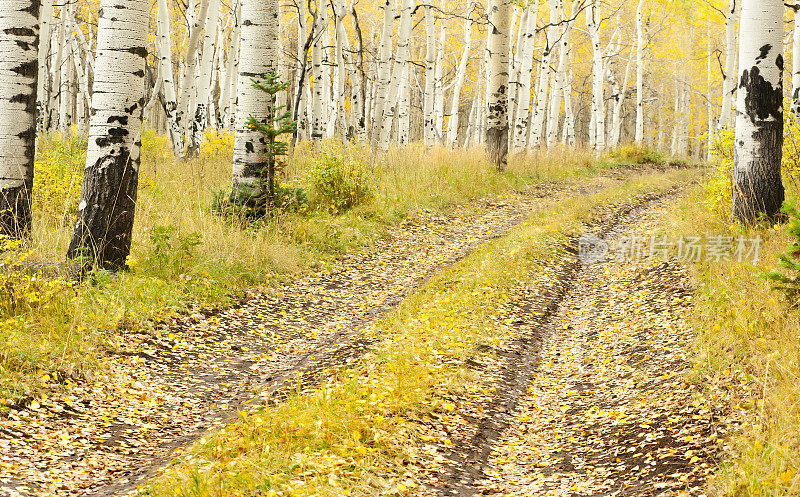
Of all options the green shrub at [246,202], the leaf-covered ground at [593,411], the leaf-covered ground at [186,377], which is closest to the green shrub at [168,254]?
the leaf-covered ground at [186,377]

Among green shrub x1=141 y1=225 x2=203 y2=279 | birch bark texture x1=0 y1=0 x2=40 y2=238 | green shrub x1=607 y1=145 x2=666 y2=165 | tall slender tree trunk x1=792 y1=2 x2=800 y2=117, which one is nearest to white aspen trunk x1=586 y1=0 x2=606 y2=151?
green shrub x1=607 y1=145 x2=666 y2=165

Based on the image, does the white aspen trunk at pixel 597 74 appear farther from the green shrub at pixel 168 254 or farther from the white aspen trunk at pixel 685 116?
the green shrub at pixel 168 254

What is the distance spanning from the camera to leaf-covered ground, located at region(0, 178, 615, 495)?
416 cm

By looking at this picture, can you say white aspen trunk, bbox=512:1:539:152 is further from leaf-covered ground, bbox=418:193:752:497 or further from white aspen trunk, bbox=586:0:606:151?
leaf-covered ground, bbox=418:193:752:497

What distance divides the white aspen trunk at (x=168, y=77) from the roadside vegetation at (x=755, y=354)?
12.5 m

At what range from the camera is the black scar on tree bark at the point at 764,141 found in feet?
26.1

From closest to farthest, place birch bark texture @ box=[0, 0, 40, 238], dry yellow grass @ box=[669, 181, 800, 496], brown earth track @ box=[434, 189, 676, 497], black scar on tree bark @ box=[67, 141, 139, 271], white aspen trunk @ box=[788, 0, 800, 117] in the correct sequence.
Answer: dry yellow grass @ box=[669, 181, 800, 496], brown earth track @ box=[434, 189, 676, 497], black scar on tree bark @ box=[67, 141, 139, 271], birch bark texture @ box=[0, 0, 40, 238], white aspen trunk @ box=[788, 0, 800, 117]

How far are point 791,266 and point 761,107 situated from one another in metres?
3.82

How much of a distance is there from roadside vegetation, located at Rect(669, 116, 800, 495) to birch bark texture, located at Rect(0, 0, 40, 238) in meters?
7.10

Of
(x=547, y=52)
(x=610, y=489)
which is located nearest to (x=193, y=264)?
(x=610, y=489)

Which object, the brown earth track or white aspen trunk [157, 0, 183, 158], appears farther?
white aspen trunk [157, 0, 183, 158]

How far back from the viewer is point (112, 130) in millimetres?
6805

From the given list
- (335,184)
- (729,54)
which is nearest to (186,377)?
(335,184)

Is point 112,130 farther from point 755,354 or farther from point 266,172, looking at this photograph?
point 755,354
